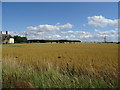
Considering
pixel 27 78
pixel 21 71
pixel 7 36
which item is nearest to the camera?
pixel 27 78

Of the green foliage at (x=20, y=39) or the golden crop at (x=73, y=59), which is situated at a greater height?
the green foliage at (x=20, y=39)

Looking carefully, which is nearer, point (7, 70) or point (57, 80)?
point (57, 80)

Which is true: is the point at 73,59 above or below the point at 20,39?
below

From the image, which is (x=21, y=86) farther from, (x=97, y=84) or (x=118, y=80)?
(x=118, y=80)

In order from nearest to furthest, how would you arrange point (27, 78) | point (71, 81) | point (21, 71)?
point (71, 81) → point (27, 78) → point (21, 71)

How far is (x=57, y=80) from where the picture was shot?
4.89 meters

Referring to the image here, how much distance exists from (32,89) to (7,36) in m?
72.6

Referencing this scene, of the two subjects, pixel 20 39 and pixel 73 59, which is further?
pixel 20 39

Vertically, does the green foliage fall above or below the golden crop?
above

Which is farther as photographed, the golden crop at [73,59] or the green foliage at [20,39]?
the green foliage at [20,39]

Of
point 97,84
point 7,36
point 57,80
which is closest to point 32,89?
point 57,80

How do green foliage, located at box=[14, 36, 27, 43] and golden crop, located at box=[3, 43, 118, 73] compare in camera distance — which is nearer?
golden crop, located at box=[3, 43, 118, 73]

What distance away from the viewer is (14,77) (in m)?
5.46

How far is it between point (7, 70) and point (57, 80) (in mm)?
2140
